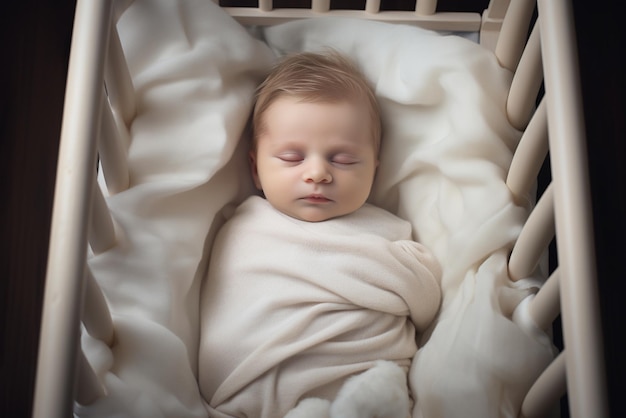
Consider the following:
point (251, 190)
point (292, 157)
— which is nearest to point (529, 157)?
point (292, 157)

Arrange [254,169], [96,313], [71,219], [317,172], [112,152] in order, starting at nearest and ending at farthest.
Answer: [71,219] → [96,313] → [112,152] → [317,172] → [254,169]

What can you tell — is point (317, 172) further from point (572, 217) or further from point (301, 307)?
point (572, 217)

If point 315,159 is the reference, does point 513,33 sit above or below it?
above

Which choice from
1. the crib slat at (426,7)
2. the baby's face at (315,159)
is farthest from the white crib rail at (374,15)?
the baby's face at (315,159)

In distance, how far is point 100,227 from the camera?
87cm

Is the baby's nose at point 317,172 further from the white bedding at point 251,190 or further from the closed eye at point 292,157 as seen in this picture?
the white bedding at point 251,190

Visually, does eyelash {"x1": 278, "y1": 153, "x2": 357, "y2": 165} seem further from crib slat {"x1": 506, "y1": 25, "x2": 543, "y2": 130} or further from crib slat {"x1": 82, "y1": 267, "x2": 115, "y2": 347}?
crib slat {"x1": 82, "y1": 267, "x2": 115, "y2": 347}

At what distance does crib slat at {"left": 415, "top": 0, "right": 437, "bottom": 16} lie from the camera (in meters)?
1.25

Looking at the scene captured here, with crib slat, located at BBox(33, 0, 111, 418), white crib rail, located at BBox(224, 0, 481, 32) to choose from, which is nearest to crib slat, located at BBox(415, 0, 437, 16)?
white crib rail, located at BBox(224, 0, 481, 32)

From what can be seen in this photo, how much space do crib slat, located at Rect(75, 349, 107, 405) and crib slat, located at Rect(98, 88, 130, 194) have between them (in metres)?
0.29

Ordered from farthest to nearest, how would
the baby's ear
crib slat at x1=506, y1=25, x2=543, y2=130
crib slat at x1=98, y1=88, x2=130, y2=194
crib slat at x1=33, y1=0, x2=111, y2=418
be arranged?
the baby's ear, crib slat at x1=506, y1=25, x2=543, y2=130, crib slat at x1=98, y1=88, x2=130, y2=194, crib slat at x1=33, y1=0, x2=111, y2=418

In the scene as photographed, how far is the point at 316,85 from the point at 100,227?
1.38ft

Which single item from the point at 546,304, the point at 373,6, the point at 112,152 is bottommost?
the point at 546,304

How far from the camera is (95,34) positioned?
0.77 m
